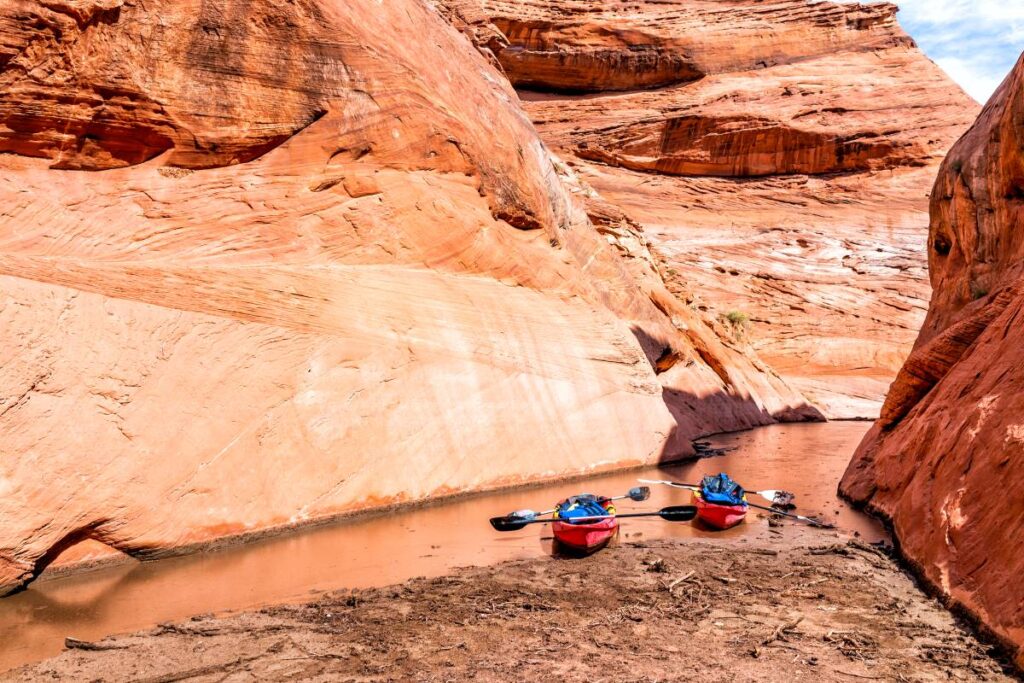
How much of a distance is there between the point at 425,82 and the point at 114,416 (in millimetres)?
7435

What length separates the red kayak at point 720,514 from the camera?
10.2m

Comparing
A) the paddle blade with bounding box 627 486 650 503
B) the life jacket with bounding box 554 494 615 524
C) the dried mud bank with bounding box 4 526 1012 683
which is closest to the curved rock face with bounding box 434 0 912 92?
the paddle blade with bounding box 627 486 650 503

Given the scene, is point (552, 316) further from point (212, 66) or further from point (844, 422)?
point (844, 422)

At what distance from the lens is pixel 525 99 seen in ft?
154

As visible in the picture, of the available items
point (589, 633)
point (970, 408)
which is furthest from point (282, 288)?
point (970, 408)

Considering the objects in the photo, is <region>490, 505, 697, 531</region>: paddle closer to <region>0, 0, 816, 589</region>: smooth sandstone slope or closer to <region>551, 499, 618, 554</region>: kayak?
<region>551, 499, 618, 554</region>: kayak

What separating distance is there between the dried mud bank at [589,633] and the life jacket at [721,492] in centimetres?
223

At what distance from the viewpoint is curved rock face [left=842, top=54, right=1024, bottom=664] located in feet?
19.6

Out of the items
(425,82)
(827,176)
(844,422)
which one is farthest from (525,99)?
(425,82)

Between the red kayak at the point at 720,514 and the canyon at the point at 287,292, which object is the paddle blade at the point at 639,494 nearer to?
the red kayak at the point at 720,514

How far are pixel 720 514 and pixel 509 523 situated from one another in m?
2.54

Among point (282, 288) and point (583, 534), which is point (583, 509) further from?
point (282, 288)

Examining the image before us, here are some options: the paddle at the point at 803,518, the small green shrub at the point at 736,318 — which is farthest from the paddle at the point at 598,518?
the small green shrub at the point at 736,318

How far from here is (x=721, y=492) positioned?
1047 cm
